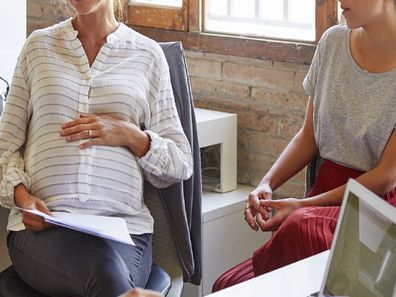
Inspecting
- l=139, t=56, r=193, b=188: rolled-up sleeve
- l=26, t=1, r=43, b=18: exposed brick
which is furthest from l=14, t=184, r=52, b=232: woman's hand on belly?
l=26, t=1, r=43, b=18: exposed brick

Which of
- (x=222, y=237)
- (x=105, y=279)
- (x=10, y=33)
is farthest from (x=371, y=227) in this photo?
(x=10, y=33)

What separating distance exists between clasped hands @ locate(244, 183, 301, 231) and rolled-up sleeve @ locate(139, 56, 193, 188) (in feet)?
0.60

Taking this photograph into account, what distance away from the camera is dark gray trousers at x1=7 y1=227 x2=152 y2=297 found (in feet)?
6.66

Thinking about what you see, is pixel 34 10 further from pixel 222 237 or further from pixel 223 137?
pixel 222 237

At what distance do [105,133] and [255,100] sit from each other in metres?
1.02

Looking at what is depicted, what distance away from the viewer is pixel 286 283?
156 cm

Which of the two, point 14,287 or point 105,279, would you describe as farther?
point 14,287

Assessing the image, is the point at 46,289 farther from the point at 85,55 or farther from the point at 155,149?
the point at 85,55

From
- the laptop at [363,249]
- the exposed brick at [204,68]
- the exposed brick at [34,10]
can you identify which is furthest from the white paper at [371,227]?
the exposed brick at [34,10]

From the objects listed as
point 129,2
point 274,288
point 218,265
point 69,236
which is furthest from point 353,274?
point 129,2

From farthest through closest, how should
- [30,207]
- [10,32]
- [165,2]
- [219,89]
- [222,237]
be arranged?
[165,2] → [219,89] → [222,237] → [10,32] → [30,207]

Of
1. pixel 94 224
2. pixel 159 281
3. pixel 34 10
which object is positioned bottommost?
pixel 159 281

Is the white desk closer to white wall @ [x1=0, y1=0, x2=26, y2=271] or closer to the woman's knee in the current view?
the woman's knee

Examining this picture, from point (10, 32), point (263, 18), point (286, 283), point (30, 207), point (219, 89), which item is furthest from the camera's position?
point (219, 89)
